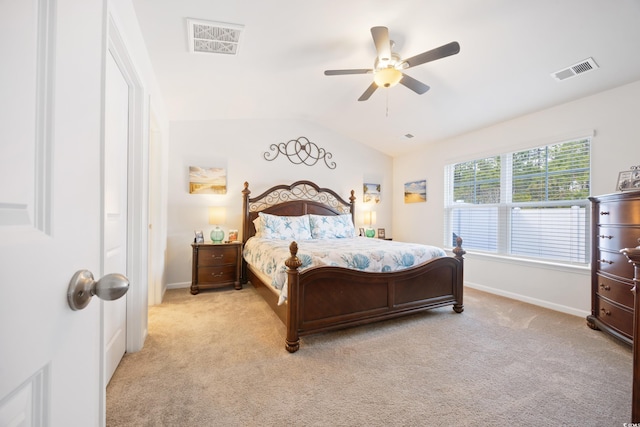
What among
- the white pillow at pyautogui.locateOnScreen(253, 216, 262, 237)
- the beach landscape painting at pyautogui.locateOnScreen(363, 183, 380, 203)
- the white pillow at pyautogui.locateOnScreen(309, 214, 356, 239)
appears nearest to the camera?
the white pillow at pyautogui.locateOnScreen(253, 216, 262, 237)

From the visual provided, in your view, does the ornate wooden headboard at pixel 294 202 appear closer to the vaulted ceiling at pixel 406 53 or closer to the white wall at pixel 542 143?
the vaulted ceiling at pixel 406 53

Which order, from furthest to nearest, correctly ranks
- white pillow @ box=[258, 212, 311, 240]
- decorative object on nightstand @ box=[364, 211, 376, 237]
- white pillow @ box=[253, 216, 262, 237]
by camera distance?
decorative object on nightstand @ box=[364, 211, 376, 237] → white pillow @ box=[253, 216, 262, 237] → white pillow @ box=[258, 212, 311, 240]

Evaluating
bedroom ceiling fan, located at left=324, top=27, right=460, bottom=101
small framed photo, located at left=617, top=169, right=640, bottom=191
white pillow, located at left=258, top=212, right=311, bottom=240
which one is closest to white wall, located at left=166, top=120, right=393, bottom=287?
white pillow, located at left=258, top=212, right=311, bottom=240

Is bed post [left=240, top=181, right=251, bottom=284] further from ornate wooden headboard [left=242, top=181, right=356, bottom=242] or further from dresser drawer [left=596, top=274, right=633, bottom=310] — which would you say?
dresser drawer [left=596, top=274, right=633, bottom=310]

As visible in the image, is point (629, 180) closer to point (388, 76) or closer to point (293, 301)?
point (388, 76)

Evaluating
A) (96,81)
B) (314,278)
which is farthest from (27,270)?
(314,278)

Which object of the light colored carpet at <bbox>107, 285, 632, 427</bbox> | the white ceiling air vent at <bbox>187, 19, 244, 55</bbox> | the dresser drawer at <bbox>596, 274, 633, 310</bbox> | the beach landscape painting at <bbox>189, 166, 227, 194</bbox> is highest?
the white ceiling air vent at <bbox>187, 19, 244, 55</bbox>

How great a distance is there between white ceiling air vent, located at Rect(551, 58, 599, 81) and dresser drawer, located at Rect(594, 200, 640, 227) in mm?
1299

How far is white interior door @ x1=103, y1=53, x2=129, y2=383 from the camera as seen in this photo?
5.46 feet

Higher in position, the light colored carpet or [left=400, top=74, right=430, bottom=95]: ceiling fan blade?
→ [left=400, top=74, right=430, bottom=95]: ceiling fan blade

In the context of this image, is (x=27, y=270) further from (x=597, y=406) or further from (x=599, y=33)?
(x=599, y=33)

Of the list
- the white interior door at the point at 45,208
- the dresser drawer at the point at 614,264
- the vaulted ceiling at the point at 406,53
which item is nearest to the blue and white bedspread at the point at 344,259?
the dresser drawer at the point at 614,264

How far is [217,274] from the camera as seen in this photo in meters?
3.86

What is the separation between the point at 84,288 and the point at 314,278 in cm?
192
